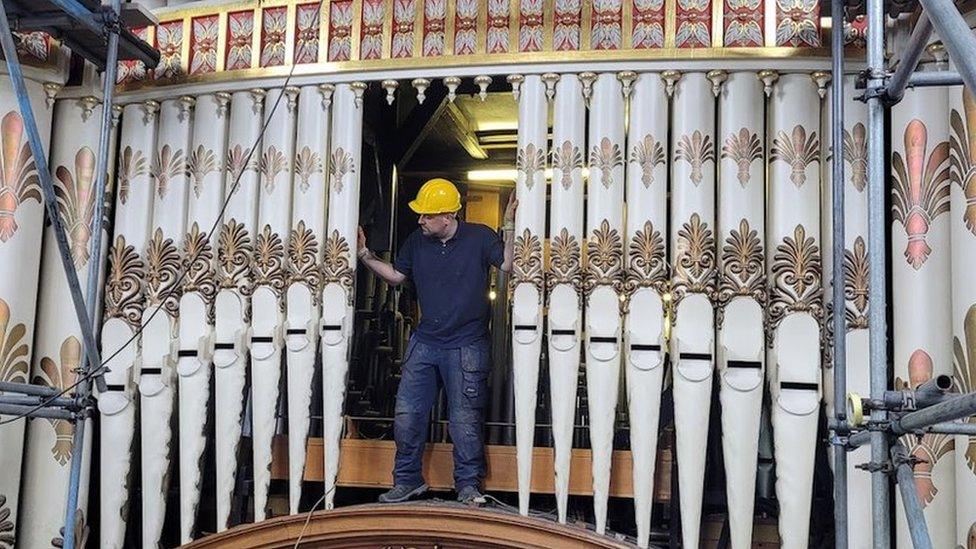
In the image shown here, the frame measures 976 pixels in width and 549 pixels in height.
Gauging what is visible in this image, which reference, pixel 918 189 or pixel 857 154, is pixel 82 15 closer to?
pixel 857 154

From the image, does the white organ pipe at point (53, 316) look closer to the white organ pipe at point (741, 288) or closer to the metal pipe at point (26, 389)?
the metal pipe at point (26, 389)

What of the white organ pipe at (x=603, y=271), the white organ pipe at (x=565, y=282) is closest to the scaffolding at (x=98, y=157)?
the white organ pipe at (x=565, y=282)

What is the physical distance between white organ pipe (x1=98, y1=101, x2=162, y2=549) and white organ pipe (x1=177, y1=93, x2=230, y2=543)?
230 mm

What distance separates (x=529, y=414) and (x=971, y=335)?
177 centimetres

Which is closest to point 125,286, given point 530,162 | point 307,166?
point 307,166

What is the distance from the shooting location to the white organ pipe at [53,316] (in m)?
5.01

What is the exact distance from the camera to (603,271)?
462cm

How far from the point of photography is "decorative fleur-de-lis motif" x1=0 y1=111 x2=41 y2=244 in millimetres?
5035

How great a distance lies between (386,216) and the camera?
245 inches

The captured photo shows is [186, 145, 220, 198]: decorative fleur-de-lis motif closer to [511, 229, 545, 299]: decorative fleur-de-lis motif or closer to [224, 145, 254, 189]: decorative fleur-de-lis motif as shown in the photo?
[224, 145, 254, 189]: decorative fleur-de-lis motif

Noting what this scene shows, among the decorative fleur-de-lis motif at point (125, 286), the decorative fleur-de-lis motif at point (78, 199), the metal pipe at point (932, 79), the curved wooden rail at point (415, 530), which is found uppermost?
the metal pipe at point (932, 79)

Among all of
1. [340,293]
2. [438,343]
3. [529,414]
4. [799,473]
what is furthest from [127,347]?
[799,473]

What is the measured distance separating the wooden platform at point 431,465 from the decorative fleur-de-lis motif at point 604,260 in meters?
0.72

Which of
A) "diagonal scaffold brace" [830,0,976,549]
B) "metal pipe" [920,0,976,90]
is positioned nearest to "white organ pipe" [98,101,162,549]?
"diagonal scaffold brace" [830,0,976,549]
